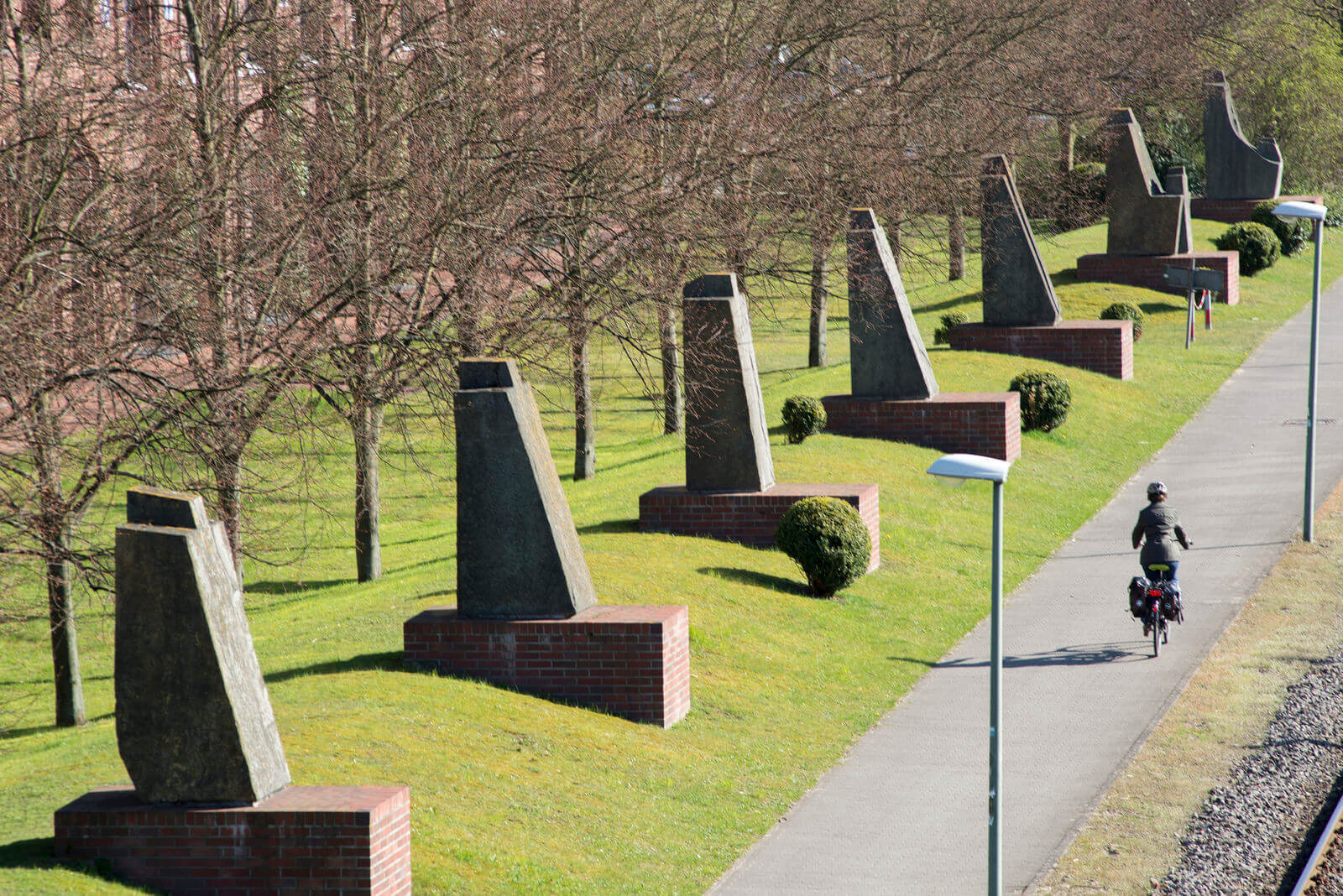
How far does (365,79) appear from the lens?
19000 millimetres

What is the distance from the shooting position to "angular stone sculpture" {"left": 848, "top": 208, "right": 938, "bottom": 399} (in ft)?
68.8

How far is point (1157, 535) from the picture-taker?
1571 centimetres

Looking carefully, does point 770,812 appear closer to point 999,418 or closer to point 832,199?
point 999,418

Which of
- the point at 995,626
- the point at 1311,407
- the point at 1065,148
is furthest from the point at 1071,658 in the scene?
the point at 1065,148

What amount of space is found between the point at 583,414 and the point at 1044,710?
9841 mm

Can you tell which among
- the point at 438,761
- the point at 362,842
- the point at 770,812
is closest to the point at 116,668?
the point at 362,842

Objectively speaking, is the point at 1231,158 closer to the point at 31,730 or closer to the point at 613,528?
the point at 613,528

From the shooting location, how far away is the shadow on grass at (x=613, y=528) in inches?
689

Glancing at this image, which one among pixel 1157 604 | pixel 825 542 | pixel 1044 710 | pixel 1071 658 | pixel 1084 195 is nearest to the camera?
pixel 1044 710

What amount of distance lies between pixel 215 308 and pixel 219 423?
5.97 ft

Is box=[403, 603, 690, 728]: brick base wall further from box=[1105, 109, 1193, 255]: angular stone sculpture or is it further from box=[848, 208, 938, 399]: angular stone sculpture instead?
box=[1105, 109, 1193, 255]: angular stone sculpture

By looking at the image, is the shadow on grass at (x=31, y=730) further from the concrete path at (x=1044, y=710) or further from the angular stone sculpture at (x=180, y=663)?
the concrete path at (x=1044, y=710)

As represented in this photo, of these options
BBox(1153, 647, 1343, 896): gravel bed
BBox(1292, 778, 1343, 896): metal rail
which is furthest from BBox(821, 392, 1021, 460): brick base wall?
BBox(1292, 778, 1343, 896): metal rail

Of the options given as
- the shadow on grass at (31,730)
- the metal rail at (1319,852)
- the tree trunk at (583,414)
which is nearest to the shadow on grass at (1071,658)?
the metal rail at (1319,852)
